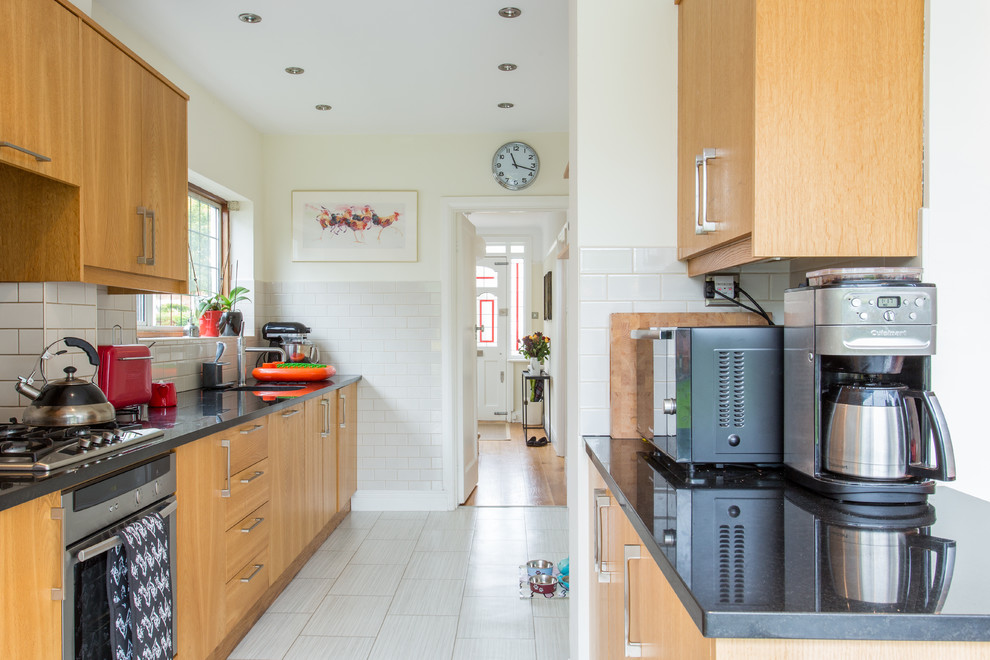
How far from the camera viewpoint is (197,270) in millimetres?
3908

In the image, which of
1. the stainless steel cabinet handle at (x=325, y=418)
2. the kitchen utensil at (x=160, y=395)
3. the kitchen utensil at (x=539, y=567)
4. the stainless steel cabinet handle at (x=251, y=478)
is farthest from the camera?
the stainless steel cabinet handle at (x=325, y=418)

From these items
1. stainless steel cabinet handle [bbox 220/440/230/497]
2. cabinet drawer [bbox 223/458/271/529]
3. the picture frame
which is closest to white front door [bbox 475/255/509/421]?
the picture frame

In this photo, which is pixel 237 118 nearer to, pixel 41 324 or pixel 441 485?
pixel 41 324

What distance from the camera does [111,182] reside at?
2146mm

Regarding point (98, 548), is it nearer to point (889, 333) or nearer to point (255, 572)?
point (255, 572)

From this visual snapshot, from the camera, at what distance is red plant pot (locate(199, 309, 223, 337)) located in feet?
12.2

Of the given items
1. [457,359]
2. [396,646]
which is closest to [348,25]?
[457,359]

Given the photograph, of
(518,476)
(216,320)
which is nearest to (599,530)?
(216,320)

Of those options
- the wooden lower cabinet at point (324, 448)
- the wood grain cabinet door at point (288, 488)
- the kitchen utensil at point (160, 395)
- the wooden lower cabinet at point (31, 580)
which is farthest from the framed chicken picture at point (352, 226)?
the wooden lower cabinet at point (31, 580)

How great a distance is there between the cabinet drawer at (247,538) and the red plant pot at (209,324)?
1.35 meters

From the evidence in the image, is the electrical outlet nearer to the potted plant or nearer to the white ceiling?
the white ceiling

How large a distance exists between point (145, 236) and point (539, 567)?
229 cm

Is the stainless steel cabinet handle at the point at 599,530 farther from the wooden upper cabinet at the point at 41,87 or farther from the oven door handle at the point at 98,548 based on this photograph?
the wooden upper cabinet at the point at 41,87

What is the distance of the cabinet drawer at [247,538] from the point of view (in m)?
2.38
